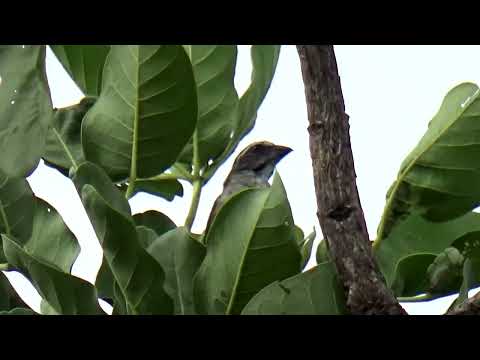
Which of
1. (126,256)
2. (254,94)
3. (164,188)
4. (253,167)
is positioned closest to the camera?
(126,256)

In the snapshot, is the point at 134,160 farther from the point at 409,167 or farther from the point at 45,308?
the point at 409,167

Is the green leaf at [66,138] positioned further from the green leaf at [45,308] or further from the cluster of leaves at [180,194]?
the green leaf at [45,308]

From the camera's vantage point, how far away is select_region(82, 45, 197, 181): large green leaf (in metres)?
1.59

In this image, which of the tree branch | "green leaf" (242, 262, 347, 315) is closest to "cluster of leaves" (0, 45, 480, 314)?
"green leaf" (242, 262, 347, 315)

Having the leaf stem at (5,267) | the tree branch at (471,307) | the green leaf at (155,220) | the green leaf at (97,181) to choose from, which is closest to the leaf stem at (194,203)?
the green leaf at (155,220)

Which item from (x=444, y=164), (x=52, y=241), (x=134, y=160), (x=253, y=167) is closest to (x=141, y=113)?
(x=134, y=160)

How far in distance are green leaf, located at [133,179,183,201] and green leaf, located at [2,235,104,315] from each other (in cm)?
46

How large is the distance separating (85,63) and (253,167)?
2834mm

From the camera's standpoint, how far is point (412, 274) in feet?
5.39

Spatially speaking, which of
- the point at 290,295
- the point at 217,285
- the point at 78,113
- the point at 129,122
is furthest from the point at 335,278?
the point at 78,113

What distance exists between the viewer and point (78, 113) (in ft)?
6.01
